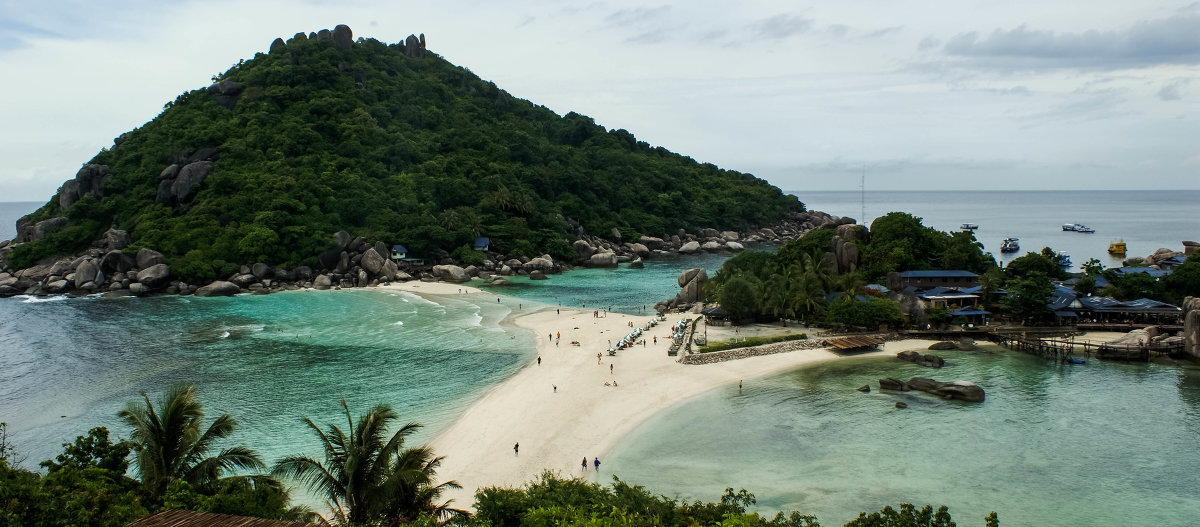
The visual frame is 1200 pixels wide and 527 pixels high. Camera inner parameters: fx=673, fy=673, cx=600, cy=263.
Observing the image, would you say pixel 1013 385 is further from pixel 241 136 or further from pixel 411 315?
pixel 241 136

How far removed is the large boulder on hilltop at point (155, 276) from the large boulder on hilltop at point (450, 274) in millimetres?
24679

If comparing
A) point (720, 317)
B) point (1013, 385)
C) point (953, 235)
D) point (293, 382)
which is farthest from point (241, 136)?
point (1013, 385)

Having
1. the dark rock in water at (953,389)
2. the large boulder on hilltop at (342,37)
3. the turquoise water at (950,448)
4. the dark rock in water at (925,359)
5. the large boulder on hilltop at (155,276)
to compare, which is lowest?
the turquoise water at (950,448)

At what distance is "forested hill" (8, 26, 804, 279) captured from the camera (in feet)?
233

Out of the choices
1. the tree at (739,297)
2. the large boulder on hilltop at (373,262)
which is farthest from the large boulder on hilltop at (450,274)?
the tree at (739,297)

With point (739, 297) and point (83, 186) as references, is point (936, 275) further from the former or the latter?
point (83, 186)

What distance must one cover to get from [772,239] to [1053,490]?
95.6 meters

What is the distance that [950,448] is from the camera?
24.3 meters

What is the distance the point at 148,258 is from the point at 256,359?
116ft

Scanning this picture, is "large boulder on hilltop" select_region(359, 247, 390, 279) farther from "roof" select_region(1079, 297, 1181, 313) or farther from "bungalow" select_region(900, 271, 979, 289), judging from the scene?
"roof" select_region(1079, 297, 1181, 313)

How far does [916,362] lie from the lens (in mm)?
35781

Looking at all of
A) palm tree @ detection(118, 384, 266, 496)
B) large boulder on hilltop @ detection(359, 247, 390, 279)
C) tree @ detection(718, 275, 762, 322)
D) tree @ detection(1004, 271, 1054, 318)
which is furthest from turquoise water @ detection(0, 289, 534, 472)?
tree @ detection(1004, 271, 1054, 318)

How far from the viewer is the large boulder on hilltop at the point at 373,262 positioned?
→ 68438mm

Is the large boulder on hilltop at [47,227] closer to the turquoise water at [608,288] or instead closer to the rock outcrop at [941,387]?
the turquoise water at [608,288]
